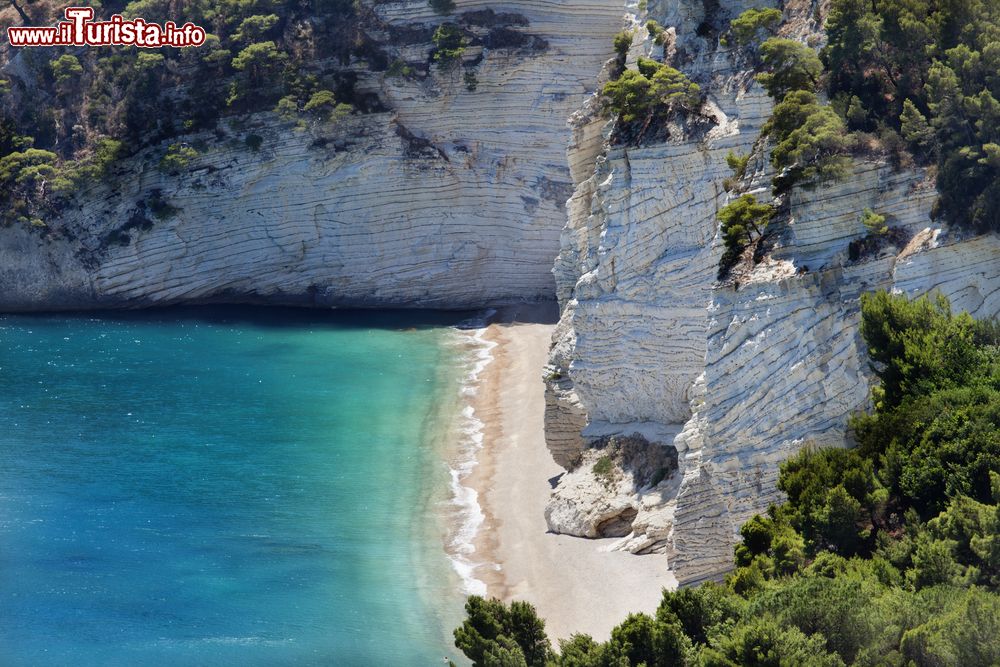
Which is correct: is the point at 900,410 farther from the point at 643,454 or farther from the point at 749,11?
the point at 749,11

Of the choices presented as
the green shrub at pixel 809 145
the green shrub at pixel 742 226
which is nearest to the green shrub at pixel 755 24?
the green shrub at pixel 809 145

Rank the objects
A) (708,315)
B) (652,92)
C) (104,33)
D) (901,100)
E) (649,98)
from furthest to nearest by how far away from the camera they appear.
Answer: (104,33) → (649,98) → (652,92) → (708,315) → (901,100)

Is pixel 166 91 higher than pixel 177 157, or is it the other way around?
pixel 166 91

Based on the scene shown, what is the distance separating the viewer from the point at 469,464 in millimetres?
48375

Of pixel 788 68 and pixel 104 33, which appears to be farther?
pixel 104 33

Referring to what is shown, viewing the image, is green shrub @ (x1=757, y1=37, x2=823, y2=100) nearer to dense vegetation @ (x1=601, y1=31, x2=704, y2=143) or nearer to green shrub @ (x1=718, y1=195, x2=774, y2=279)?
green shrub @ (x1=718, y1=195, x2=774, y2=279)

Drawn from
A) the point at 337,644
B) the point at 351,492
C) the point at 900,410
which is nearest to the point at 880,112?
the point at 900,410

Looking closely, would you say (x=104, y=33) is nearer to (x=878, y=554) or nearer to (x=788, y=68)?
(x=788, y=68)

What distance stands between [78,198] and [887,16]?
48384mm

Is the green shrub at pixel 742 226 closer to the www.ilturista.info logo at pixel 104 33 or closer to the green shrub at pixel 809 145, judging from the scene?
the green shrub at pixel 809 145

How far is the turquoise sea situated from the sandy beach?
1.57 meters

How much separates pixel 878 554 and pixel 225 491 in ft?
86.6

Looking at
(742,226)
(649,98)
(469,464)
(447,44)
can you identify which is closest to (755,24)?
(649,98)

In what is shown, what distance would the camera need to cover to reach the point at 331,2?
228 ft
